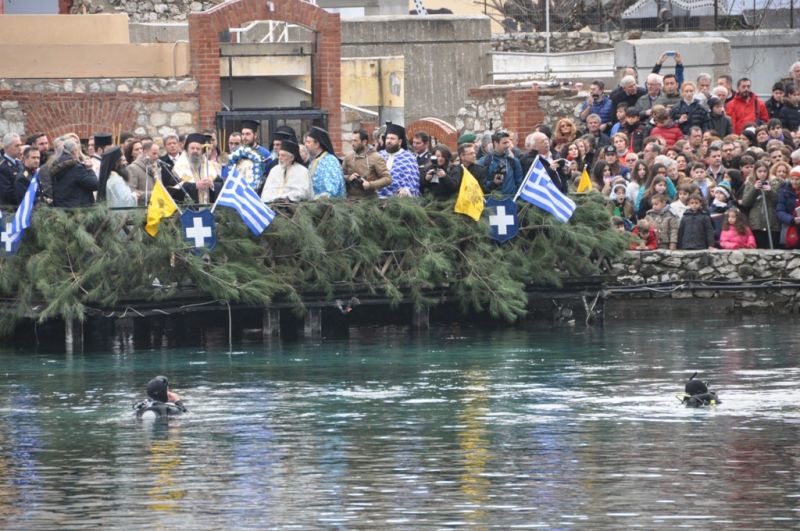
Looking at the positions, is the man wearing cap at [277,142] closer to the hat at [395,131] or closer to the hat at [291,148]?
the hat at [291,148]

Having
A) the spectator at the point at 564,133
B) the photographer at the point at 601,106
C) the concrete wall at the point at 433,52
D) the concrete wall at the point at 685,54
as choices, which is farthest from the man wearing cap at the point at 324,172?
the concrete wall at the point at 433,52

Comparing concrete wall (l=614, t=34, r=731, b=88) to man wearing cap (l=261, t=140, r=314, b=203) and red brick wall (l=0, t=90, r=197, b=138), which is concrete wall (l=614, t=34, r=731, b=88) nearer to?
red brick wall (l=0, t=90, r=197, b=138)

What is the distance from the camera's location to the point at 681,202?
26.2 meters

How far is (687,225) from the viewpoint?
2638 cm

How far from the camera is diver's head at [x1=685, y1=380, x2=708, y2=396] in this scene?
17844mm

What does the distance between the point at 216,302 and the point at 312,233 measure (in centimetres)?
128

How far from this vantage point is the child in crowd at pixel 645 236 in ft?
87.0

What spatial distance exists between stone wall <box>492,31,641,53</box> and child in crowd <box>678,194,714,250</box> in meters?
12.9

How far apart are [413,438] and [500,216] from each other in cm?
839

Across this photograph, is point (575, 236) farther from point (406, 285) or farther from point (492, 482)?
point (492, 482)

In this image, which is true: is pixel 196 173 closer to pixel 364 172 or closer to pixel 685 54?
pixel 364 172

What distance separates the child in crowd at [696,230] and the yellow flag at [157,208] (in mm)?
6740

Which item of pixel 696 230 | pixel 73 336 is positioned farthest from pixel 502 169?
pixel 73 336

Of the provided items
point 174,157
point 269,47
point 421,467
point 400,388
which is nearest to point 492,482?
point 421,467
